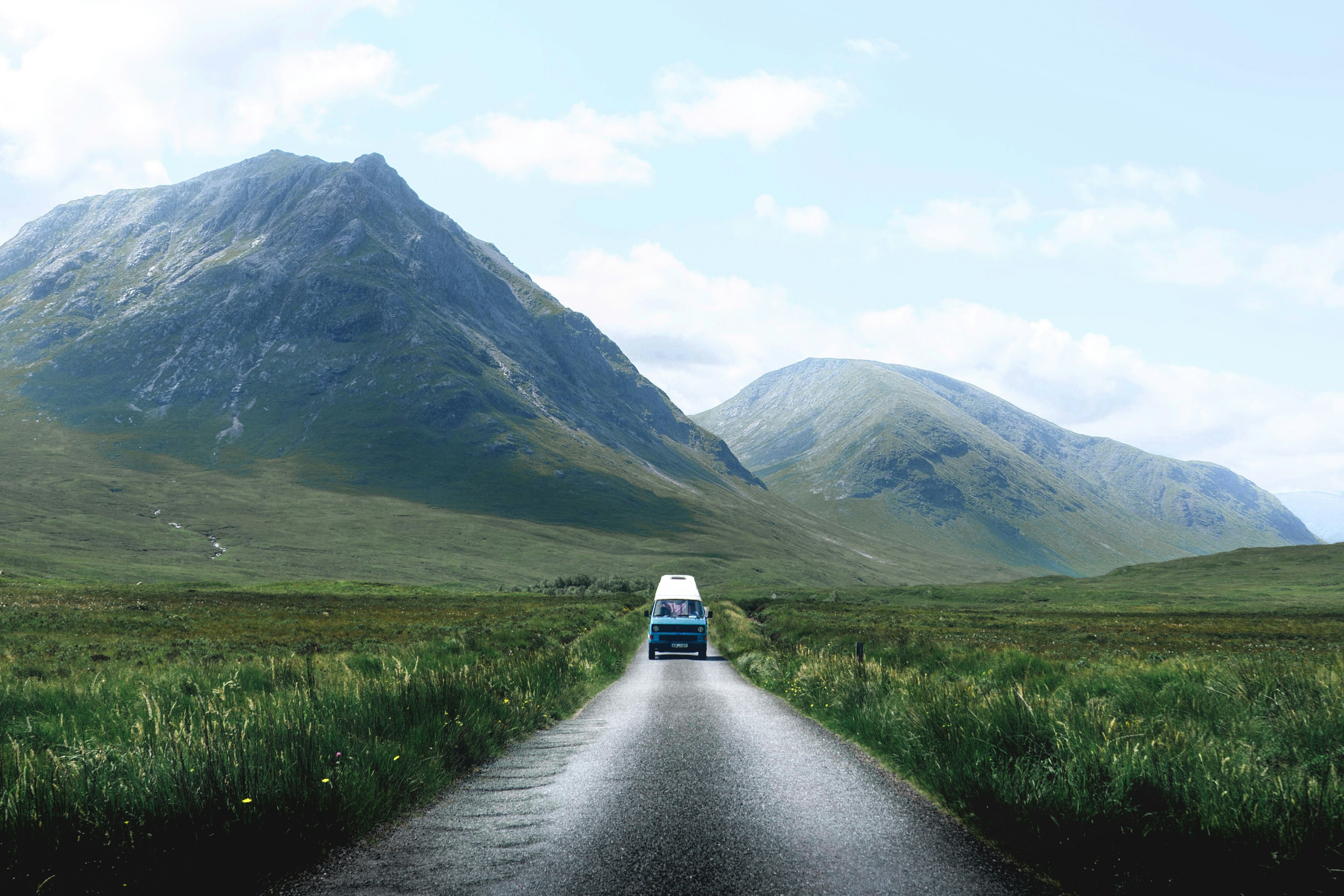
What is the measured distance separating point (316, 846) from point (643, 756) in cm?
540

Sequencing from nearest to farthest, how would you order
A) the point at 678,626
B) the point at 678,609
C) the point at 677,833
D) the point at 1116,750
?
the point at 677,833, the point at 1116,750, the point at 678,626, the point at 678,609

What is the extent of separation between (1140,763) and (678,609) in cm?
2682

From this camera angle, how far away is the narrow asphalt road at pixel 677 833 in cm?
680

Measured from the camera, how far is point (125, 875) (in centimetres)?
641

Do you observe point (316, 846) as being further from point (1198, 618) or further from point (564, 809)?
point (1198, 618)

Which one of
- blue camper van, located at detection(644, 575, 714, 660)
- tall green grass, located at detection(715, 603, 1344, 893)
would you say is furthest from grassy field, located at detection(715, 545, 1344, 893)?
blue camper van, located at detection(644, 575, 714, 660)

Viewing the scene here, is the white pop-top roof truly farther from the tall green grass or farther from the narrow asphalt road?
the narrow asphalt road

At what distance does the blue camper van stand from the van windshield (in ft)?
0.05

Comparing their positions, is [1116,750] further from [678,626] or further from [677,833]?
[678,626]

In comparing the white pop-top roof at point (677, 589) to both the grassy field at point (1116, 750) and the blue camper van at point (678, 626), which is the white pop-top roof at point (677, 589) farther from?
Result: the grassy field at point (1116, 750)

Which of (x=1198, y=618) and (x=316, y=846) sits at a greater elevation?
(x=316, y=846)

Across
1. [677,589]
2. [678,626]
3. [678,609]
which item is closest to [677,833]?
[678,626]

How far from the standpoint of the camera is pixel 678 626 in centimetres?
3303

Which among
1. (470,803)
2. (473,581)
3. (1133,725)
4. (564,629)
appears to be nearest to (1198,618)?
(564,629)
